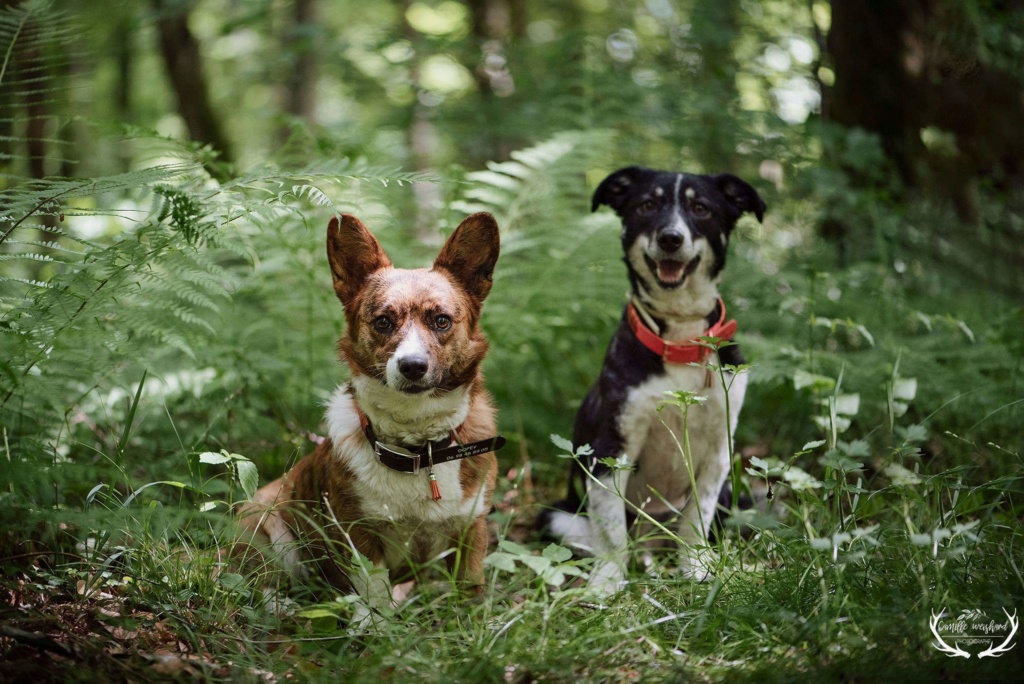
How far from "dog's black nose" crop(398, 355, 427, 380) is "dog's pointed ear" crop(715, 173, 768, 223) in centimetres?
221

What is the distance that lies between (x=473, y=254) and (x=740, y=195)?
5.63 feet

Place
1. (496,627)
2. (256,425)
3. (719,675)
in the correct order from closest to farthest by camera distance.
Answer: (719,675), (496,627), (256,425)

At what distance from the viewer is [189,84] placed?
10047mm

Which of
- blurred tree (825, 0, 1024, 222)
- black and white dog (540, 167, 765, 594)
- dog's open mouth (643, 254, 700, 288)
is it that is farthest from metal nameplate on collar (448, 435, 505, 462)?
blurred tree (825, 0, 1024, 222)

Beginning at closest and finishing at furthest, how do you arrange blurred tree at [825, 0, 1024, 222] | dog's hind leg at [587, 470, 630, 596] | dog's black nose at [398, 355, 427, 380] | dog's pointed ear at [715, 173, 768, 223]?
dog's black nose at [398, 355, 427, 380]
dog's hind leg at [587, 470, 630, 596]
dog's pointed ear at [715, 173, 768, 223]
blurred tree at [825, 0, 1024, 222]

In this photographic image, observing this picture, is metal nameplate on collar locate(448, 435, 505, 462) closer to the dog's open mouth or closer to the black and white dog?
the black and white dog

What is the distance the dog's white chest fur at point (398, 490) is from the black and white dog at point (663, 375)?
70 cm

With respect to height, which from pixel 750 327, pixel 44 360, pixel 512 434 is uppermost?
pixel 44 360

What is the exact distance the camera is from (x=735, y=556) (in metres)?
3.29

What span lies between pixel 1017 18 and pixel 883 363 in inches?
120

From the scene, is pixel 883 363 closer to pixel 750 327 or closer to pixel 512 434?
pixel 750 327

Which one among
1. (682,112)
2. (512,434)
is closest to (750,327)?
(512,434)

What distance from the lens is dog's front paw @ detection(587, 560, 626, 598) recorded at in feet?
10.7

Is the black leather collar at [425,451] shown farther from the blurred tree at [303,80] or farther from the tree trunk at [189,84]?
the blurred tree at [303,80]
